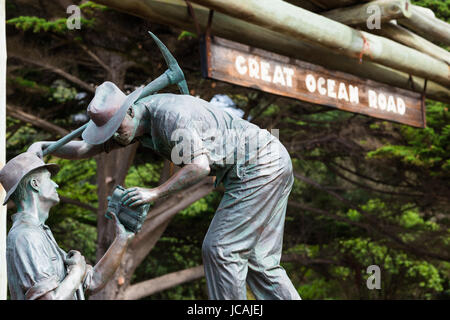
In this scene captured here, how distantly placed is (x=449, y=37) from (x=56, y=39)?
6.11m

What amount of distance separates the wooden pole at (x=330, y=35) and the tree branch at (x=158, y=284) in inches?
220

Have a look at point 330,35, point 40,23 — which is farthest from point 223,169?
point 40,23

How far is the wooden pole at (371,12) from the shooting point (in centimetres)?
813

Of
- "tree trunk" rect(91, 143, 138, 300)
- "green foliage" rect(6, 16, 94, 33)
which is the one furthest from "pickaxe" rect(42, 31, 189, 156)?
"tree trunk" rect(91, 143, 138, 300)

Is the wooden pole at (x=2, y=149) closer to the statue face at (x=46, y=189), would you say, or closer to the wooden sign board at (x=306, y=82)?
the statue face at (x=46, y=189)

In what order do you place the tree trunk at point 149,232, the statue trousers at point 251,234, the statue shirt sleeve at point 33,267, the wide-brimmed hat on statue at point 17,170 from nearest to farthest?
the statue shirt sleeve at point 33,267, the wide-brimmed hat on statue at point 17,170, the statue trousers at point 251,234, the tree trunk at point 149,232

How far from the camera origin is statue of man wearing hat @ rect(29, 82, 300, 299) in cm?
435

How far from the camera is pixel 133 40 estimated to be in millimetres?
11219

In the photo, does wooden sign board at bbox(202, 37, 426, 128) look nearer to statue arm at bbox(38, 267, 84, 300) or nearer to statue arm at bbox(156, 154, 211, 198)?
statue arm at bbox(156, 154, 211, 198)

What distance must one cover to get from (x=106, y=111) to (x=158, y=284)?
29.9 ft

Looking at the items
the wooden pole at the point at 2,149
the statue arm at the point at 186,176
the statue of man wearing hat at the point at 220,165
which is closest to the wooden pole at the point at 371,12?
the statue of man wearing hat at the point at 220,165

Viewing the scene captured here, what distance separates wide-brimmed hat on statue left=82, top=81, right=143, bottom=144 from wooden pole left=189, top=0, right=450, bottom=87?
241cm
